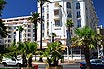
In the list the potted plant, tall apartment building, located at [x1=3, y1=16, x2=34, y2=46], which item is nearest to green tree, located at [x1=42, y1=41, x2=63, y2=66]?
the potted plant

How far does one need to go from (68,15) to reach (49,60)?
56.0 metres

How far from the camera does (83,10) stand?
262ft

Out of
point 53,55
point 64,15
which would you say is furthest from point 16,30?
point 53,55

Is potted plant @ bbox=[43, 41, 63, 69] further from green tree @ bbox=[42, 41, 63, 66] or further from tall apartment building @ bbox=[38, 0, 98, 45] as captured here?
tall apartment building @ bbox=[38, 0, 98, 45]

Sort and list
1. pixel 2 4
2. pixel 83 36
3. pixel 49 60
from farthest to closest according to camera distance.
Result: 1. pixel 2 4
2. pixel 83 36
3. pixel 49 60

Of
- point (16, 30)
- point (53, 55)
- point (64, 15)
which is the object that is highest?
point (64, 15)

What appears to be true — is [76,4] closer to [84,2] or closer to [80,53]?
[84,2]

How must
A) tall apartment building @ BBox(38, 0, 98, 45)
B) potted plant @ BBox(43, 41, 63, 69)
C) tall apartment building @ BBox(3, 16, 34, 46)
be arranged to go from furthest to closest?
tall apartment building @ BBox(3, 16, 34, 46)
tall apartment building @ BBox(38, 0, 98, 45)
potted plant @ BBox(43, 41, 63, 69)

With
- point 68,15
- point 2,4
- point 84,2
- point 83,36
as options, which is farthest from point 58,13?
point 83,36

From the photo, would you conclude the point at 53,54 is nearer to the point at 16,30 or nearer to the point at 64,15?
the point at 64,15

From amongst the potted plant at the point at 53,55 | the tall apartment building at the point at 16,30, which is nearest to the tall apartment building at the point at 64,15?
the tall apartment building at the point at 16,30

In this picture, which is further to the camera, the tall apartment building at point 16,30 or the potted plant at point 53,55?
the tall apartment building at point 16,30

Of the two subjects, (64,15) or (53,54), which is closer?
(53,54)

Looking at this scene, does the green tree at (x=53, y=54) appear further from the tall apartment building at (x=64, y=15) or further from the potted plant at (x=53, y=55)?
the tall apartment building at (x=64, y=15)
